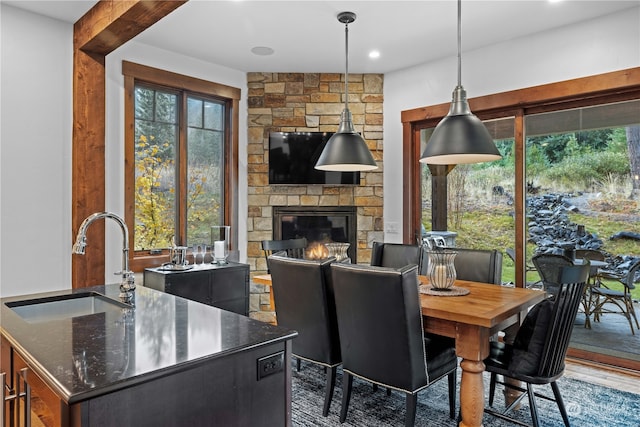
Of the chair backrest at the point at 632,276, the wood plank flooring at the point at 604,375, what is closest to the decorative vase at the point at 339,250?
the wood plank flooring at the point at 604,375

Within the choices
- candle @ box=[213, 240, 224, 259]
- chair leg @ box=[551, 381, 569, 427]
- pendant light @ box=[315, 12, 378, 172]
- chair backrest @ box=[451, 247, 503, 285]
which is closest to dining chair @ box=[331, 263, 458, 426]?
chair leg @ box=[551, 381, 569, 427]

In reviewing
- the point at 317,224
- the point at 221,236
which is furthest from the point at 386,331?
the point at 221,236

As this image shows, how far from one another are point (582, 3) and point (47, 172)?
14.5ft

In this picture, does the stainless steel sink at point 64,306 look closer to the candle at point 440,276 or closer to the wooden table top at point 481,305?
the wooden table top at point 481,305

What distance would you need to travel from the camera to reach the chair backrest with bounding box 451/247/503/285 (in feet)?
10.7

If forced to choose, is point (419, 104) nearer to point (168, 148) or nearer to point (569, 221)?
point (569, 221)

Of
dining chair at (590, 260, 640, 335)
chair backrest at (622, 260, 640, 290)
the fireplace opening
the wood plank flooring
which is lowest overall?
the wood plank flooring

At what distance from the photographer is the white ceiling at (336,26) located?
131 inches

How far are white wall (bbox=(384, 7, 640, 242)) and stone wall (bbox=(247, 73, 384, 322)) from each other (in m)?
0.22

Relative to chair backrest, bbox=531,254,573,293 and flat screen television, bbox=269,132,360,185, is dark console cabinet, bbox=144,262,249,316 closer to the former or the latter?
flat screen television, bbox=269,132,360,185

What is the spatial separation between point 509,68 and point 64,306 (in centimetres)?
406

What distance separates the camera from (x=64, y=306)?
2.11 metres

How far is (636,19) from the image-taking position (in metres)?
3.35

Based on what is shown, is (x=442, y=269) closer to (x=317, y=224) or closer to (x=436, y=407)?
(x=436, y=407)
